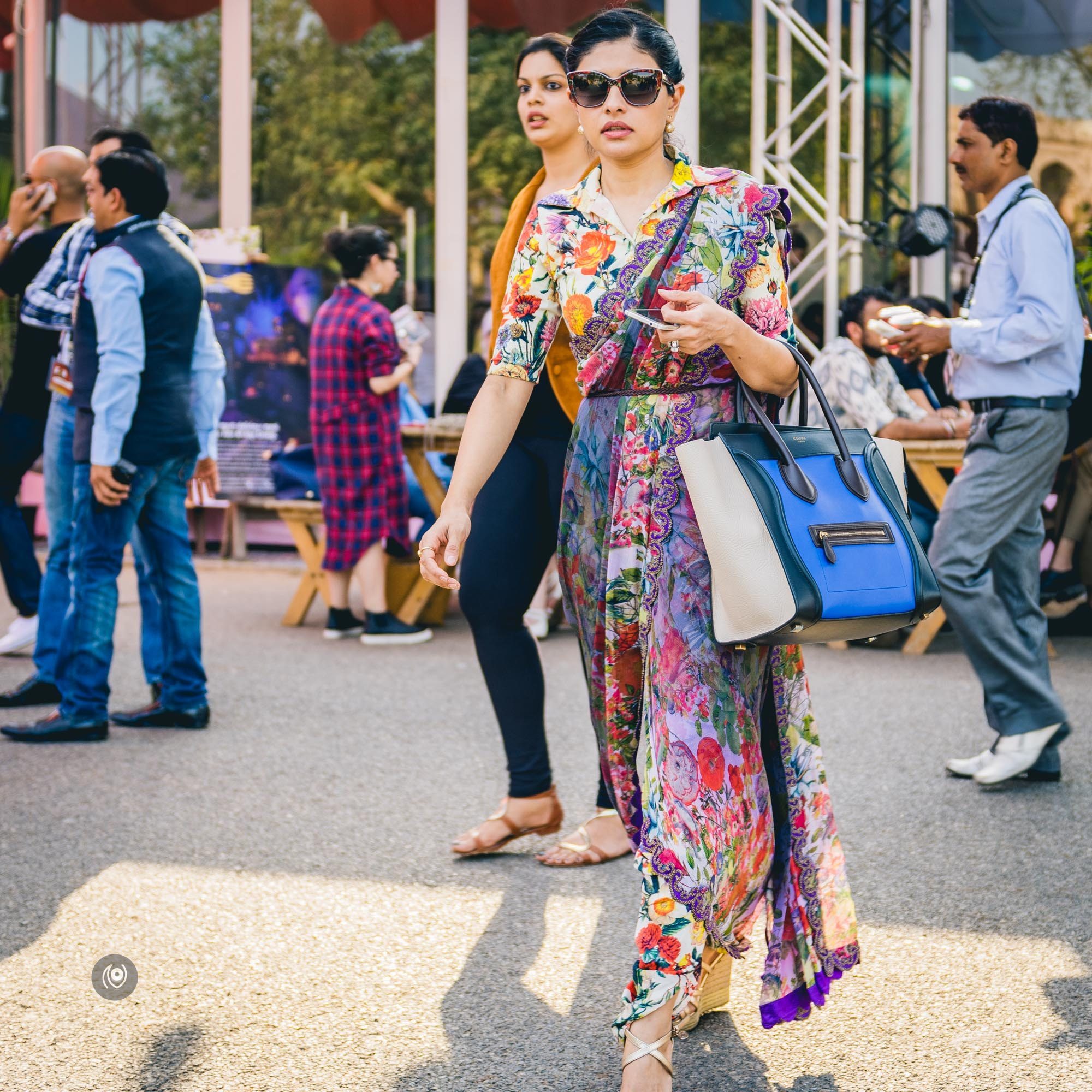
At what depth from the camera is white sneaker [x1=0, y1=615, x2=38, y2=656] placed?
23.8 feet

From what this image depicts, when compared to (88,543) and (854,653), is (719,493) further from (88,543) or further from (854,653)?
(854,653)

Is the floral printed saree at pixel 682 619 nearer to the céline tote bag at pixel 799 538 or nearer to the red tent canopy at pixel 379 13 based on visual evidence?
the céline tote bag at pixel 799 538

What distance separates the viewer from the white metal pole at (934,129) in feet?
37.3

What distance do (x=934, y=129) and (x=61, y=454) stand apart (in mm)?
7806

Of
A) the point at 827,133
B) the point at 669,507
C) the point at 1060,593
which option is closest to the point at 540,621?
the point at 1060,593

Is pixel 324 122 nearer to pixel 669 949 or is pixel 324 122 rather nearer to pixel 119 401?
pixel 119 401

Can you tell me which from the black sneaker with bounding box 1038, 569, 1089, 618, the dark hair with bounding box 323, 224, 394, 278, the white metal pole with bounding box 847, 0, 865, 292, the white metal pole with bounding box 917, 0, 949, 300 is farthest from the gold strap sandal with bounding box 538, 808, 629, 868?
the white metal pole with bounding box 917, 0, 949, 300

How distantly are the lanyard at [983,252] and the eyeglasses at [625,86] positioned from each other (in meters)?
2.37

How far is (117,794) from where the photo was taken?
4.75 m

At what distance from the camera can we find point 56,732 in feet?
17.9

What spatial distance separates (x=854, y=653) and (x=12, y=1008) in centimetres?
533

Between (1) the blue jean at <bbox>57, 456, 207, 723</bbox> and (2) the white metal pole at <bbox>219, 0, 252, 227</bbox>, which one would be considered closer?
(1) the blue jean at <bbox>57, 456, 207, 723</bbox>

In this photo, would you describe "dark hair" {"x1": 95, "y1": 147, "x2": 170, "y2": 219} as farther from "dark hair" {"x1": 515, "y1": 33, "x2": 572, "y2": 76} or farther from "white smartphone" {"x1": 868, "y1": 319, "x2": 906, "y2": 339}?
"white smartphone" {"x1": 868, "y1": 319, "x2": 906, "y2": 339}

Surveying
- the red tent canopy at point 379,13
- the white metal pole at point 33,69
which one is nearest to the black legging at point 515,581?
the red tent canopy at point 379,13
